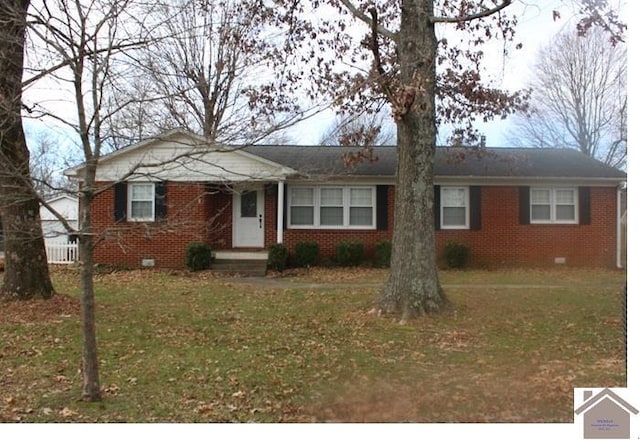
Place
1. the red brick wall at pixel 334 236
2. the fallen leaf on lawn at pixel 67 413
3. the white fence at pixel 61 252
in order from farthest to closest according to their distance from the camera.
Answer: the white fence at pixel 61 252
the red brick wall at pixel 334 236
the fallen leaf on lawn at pixel 67 413

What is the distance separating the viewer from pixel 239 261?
12.3 meters

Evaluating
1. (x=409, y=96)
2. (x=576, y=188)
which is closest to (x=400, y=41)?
(x=409, y=96)

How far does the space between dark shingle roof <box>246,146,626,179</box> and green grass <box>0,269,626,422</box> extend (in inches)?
197

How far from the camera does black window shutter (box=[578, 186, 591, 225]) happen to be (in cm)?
1282

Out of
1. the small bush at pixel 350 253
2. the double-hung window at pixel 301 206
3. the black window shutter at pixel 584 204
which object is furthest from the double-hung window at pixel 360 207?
the black window shutter at pixel 584 204

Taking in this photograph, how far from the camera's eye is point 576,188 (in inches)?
508

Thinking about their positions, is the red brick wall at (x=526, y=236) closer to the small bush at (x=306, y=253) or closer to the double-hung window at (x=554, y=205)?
the double-hung window at (x=554, y=205)

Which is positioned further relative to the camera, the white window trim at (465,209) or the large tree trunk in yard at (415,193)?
the white window trim at (465,209)

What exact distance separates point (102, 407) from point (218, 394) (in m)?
0.82

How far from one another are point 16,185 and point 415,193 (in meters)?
4.41

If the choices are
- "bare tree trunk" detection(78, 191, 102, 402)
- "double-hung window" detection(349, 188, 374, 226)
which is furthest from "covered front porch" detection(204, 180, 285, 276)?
"bare tree trunk" detection(78, 191, 102, 402)

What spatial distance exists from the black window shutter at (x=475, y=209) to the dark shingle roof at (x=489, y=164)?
457 millimetres

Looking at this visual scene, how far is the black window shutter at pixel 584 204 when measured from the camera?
1282 cm

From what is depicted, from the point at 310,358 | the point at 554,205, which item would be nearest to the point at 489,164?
the point at 554,205
